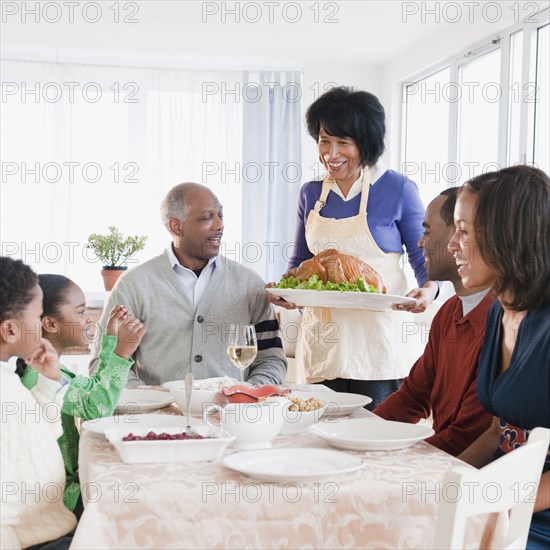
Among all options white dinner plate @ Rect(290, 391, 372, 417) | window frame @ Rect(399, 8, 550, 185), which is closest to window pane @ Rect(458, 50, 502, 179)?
window frame @ Rect(399, 8, 550, 185)

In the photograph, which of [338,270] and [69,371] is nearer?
[69,371]

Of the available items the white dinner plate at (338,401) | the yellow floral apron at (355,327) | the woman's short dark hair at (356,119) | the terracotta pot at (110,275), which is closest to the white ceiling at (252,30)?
the terracotta pot at (110,275)

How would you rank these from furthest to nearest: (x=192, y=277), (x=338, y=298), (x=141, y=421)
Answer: (x=192, y=277), (x=338, y=298), (x=141, y=421)

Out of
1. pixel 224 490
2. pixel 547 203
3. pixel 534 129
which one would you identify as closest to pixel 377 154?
pixel 547 203

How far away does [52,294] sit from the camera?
83.2 inches

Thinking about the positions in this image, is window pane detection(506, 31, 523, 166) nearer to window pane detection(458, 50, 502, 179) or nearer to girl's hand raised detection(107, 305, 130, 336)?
window pane detection(458, 50, 502, 179)

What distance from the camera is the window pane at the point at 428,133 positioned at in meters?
6.40

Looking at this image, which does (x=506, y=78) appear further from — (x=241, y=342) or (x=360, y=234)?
(x=241, y=342)

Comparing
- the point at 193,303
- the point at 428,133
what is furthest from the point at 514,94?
the point at 193,303

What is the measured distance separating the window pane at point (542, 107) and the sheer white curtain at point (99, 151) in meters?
3.16

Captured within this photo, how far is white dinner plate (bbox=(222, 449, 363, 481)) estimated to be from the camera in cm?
138

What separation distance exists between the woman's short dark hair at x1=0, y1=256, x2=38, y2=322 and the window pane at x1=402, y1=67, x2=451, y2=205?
4.87 m

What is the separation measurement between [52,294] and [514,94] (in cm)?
395

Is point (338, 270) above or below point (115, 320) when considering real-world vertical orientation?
above
